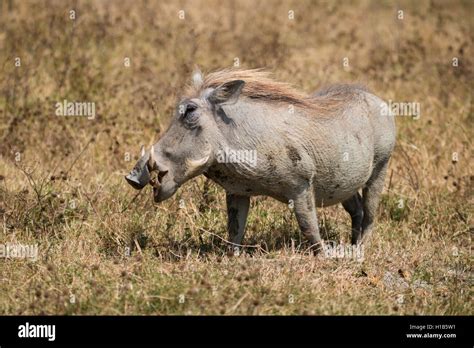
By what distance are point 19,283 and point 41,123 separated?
336 centimetres

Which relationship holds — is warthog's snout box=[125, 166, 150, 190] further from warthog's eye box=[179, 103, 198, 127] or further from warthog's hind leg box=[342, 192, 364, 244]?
warthog's hind leg box=[342, 192, 364, 244]

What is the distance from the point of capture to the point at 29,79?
31.9 ft

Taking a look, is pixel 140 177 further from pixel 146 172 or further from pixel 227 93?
pixel 227 93

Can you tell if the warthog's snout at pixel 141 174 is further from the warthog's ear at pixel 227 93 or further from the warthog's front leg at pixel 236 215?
the warthog's front leg at pixel 236 215

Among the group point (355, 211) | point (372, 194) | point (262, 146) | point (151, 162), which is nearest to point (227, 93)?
point (262, 146)

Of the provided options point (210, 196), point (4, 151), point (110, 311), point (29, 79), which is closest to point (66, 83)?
point (29, 79)

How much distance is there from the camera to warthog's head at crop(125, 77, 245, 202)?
18.7ft

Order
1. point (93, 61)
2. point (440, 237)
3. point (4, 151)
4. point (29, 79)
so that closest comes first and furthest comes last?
point (440, 237)
point (4, 151)
point (29, 79)
point (93, 61)

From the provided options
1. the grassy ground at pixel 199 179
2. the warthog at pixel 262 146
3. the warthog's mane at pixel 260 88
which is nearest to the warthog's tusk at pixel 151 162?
the warthog at pixel 262 146

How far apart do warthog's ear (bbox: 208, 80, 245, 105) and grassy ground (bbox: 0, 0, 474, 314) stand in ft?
3.36

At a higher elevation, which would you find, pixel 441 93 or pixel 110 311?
pixel 441 93

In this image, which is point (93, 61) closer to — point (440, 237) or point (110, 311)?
point (440, 237)

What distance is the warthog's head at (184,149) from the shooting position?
5707 millimetres
